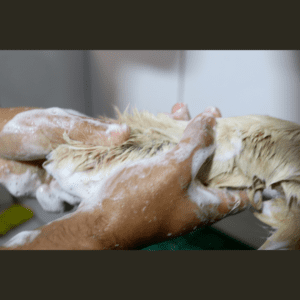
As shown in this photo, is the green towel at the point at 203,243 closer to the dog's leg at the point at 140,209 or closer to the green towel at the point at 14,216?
the dog's leg at the point at 140,209

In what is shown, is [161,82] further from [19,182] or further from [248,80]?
[19,182]

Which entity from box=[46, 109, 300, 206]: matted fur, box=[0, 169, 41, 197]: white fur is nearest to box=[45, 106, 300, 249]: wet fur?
box=[46, 109, 300, 206]: matted fur

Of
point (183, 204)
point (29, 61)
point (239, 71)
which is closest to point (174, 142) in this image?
point (183, 204)

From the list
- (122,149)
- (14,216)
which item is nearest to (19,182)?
(14,216)

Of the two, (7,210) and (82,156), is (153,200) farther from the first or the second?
(7,210)

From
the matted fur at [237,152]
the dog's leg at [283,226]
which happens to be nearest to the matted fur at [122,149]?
the matted fur at [237,152]

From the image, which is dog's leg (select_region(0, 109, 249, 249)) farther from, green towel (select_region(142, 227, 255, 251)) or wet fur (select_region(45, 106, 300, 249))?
green towel (select_region(142, 227, 255, 251))
